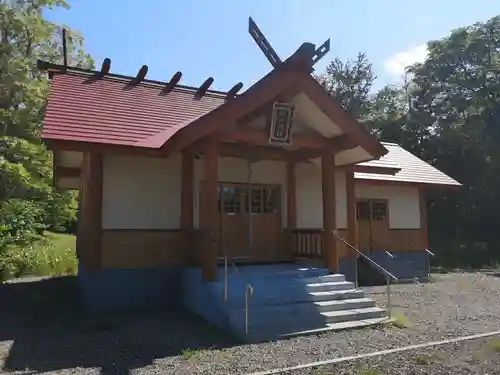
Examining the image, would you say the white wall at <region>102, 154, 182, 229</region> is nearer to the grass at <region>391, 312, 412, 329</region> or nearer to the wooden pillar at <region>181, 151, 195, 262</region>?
the wooden pillar at <region>181, 151, 195, 262</region>

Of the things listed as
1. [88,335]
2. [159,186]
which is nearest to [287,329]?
[88,335]

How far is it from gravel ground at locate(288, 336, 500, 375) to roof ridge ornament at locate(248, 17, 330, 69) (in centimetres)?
517

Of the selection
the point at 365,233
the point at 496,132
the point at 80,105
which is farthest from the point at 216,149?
the point at 496,132

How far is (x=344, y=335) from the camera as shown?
22.8 ft

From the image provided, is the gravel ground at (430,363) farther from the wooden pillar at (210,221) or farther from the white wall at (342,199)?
the white wall at (342,199)

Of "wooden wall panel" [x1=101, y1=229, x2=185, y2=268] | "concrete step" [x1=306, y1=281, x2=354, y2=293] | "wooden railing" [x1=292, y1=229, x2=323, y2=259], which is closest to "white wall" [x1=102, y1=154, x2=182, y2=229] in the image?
"wooden wall panel" [x1=101, y1=229, x2=185, y2=268]

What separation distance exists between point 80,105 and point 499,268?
17769 mm

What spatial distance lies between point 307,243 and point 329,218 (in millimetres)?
1164

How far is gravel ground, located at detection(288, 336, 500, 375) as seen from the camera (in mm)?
5139

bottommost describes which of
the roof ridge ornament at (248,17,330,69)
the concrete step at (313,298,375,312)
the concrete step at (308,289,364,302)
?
the concrete step at (313,298,375,312)

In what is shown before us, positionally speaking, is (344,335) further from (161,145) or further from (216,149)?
(161,145)

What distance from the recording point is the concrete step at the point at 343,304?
783cm

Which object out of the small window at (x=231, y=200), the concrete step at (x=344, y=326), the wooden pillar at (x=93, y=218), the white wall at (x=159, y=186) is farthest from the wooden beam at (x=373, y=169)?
the wooden pillar at (x=93, y=218)

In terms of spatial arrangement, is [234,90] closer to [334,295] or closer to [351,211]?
[351,211]
